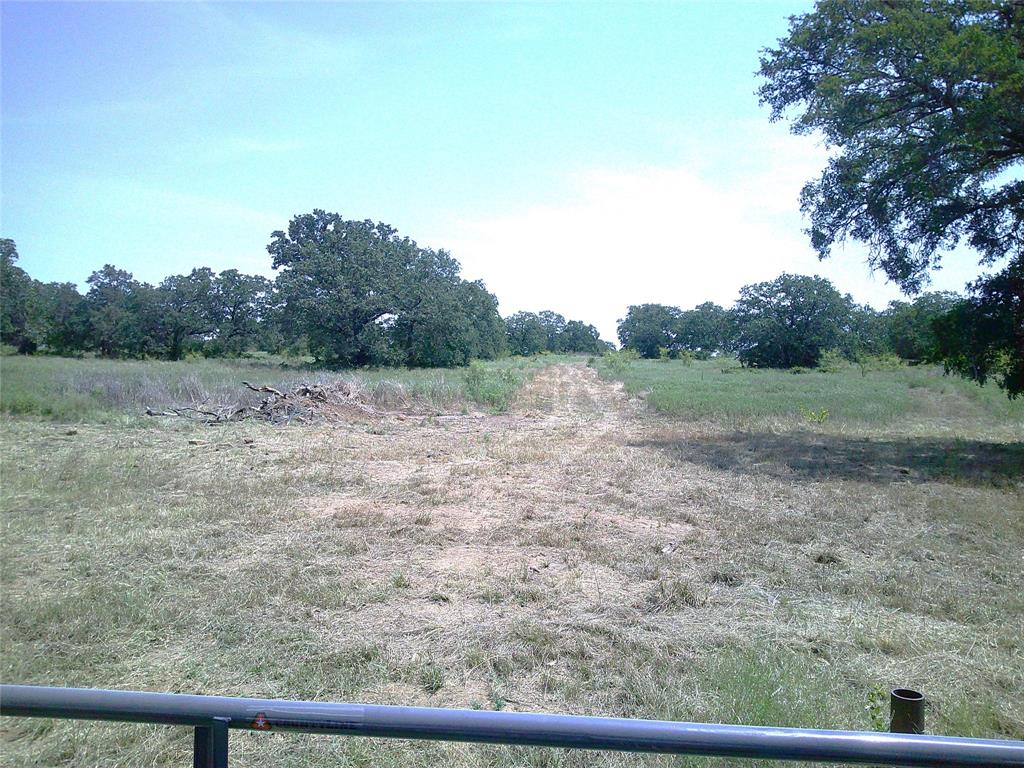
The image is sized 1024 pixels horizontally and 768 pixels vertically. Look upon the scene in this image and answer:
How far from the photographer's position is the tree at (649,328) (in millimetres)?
107125

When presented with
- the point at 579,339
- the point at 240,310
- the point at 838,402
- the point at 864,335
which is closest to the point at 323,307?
the point at 240,310

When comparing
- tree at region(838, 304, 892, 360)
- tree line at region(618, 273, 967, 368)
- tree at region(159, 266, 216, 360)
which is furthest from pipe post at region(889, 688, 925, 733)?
tree at region(838, 304, 892, 360)

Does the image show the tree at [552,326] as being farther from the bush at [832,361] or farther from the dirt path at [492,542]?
the dirt path at [492,542]

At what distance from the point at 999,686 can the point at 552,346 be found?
147 metres

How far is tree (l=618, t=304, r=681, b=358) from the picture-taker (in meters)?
107

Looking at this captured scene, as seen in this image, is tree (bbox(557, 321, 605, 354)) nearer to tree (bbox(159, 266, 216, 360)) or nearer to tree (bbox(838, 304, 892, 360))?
tree (bbox(838, 304, 892, 360))

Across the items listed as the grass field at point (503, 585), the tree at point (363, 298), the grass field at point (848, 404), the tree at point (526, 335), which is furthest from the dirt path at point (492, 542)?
the tree at point (526, 335)

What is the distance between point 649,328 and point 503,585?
108231 mm

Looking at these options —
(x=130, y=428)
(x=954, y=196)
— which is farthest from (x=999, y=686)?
(x=130, y=428)

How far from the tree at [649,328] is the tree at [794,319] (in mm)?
44959

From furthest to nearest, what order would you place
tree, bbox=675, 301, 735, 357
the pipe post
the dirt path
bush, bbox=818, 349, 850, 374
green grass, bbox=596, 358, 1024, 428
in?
tree, bbox=675, 301, 735, 357 < bush, bbox=818, 349, 850, 374 < green grass, bbox=596, 358, 1024, 428 < the dirt path < the pipe post

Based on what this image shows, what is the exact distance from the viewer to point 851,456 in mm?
14781

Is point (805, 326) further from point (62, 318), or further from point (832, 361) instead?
point (62, 318)

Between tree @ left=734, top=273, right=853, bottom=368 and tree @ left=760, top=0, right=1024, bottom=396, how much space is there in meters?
39.4
